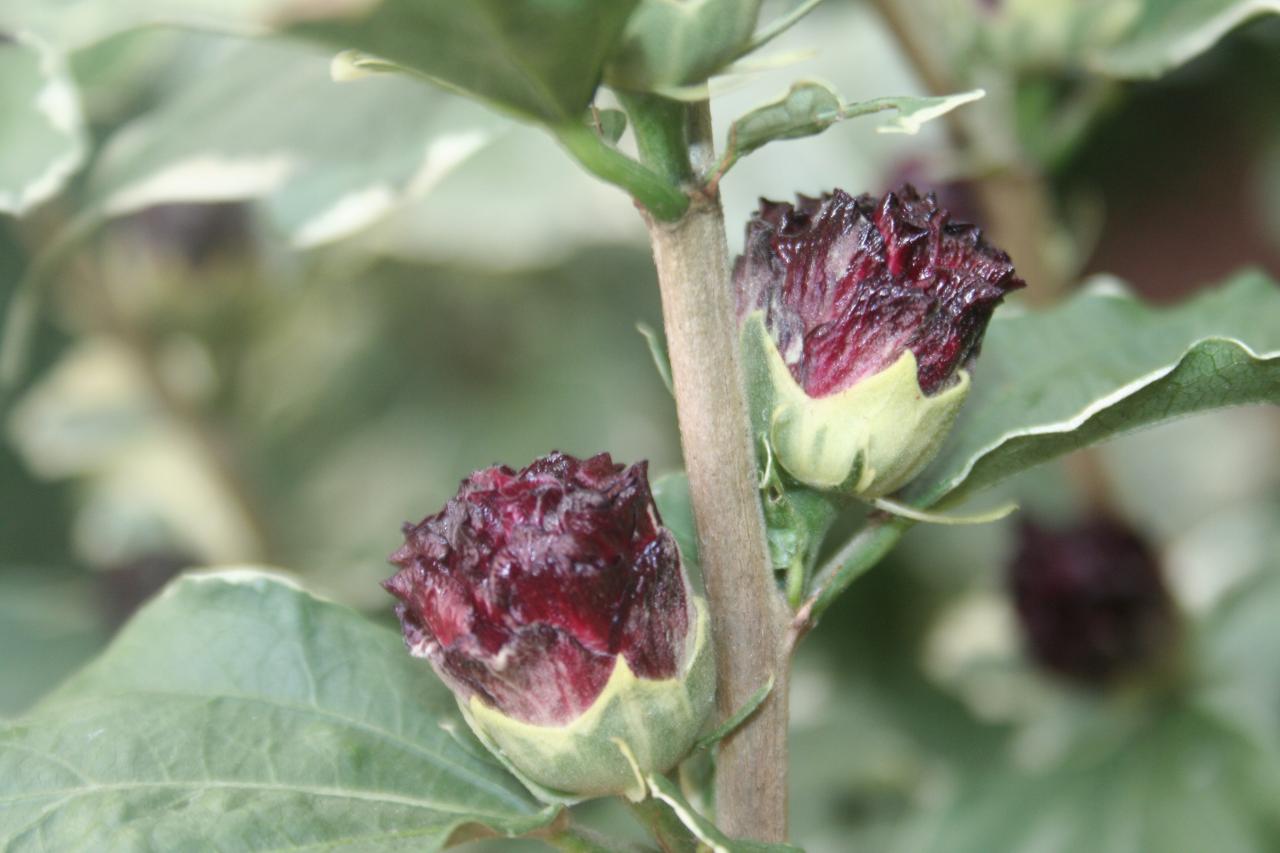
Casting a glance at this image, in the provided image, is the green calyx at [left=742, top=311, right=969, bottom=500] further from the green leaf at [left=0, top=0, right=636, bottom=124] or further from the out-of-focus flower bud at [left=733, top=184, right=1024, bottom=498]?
the green leaf at [left=0, top=0, right=636, bottom=124]

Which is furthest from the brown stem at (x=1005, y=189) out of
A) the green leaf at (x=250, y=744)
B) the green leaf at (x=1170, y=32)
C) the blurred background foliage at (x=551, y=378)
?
the green leaf at (x=250, y=744)

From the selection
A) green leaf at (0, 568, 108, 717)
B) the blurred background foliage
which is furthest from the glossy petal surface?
green leaf at (0, 568, 108, 717)

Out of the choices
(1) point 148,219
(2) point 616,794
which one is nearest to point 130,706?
(2) point 616,794

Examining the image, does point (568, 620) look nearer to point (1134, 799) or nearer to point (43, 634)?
point (1134, 799)

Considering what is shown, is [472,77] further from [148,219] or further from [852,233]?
[148,219]

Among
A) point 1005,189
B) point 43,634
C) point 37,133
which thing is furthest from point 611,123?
point 43,634
